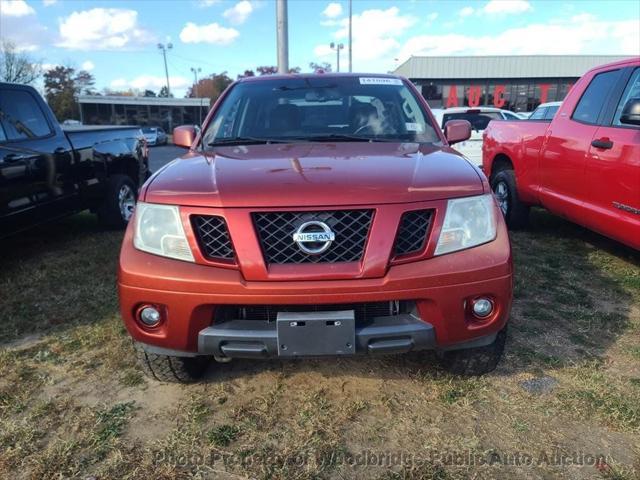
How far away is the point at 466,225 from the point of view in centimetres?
221

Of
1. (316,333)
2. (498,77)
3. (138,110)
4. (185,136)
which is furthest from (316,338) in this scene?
(138,110)

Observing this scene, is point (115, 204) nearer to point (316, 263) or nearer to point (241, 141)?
point (241, 141)

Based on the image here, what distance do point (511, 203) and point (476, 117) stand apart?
19.9 feet

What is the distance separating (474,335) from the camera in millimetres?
2248

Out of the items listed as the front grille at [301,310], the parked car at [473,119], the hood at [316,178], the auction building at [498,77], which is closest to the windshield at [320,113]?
the hood at [316,178]

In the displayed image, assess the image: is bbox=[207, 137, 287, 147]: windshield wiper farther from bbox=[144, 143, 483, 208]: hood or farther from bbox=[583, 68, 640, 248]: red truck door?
bbox=[583, 68, 640, 248]: red truck door

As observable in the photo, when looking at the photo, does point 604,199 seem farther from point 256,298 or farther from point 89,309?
point 89,309

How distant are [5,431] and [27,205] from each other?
8.94 ft

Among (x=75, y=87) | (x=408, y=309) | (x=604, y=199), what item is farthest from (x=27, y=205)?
(x=75, y=87)

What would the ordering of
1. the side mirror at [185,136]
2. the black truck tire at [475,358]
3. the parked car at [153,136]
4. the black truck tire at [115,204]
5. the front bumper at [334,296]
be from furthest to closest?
the parked car at [153,136] → the black truck tire at [115,204] → the side mirror at [185,136] → the black truck tire at [475,358] → the front bumper at [334,296]

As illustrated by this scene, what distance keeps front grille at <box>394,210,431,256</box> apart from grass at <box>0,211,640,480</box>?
33.5 inches

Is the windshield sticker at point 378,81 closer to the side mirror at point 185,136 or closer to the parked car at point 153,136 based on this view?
the side mirror at point 185,136

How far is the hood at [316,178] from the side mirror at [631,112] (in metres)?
1.74

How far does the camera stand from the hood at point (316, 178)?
2.11 m
